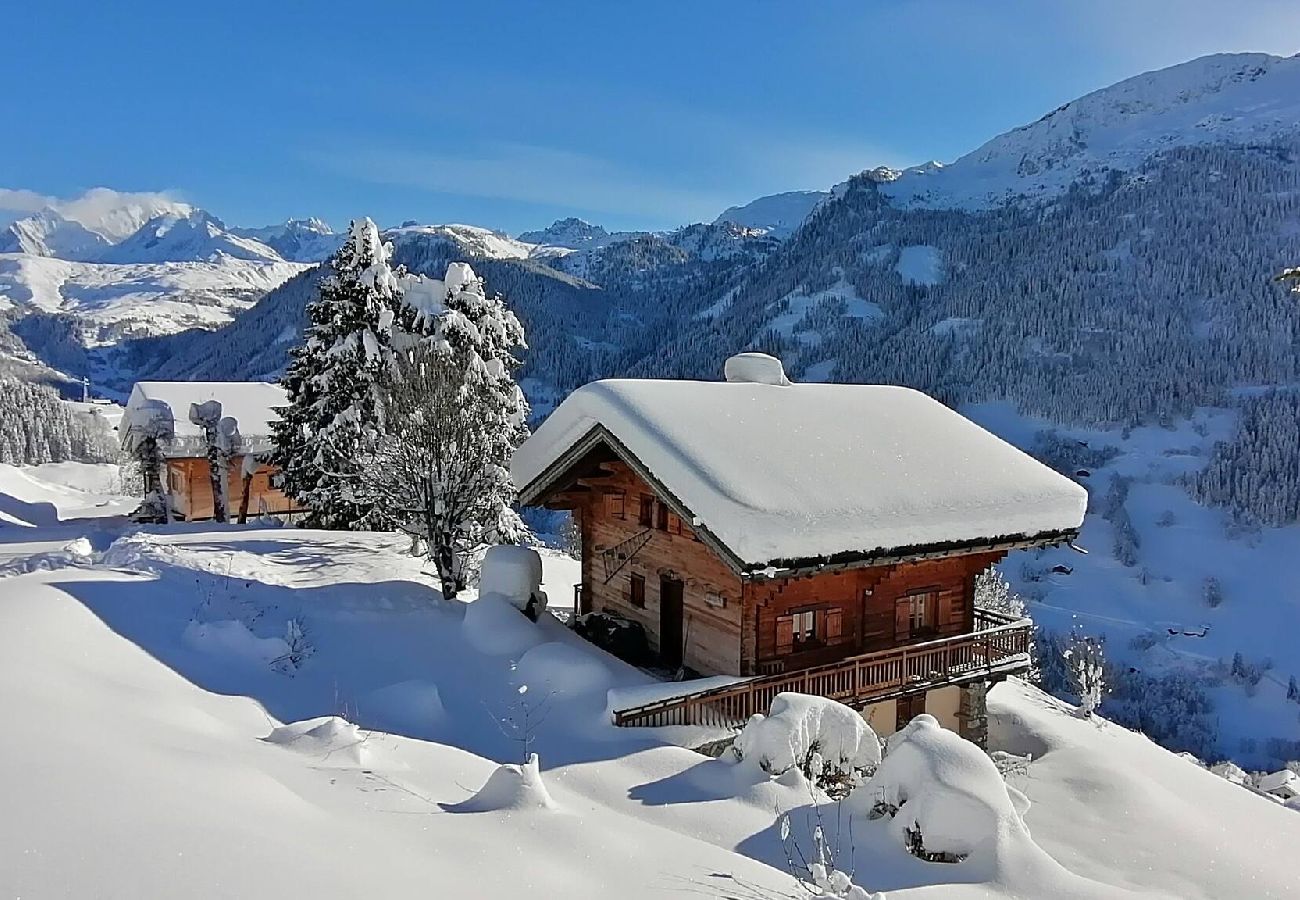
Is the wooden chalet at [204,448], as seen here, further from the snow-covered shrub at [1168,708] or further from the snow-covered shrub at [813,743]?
the snow-covered shrub at [1168,708]

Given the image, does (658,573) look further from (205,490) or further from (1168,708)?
(1168,708)

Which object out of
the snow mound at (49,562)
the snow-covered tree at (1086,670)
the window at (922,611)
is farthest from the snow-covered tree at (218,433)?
the snow-covered tree at (1086,670)

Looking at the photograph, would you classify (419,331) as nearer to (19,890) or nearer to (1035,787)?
(1035,787)

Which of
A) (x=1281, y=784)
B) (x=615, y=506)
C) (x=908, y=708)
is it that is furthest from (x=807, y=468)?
(x=1281, y=784)

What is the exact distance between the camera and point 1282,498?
101m

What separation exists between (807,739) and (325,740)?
6326 mm

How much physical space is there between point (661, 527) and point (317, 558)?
9382 mm

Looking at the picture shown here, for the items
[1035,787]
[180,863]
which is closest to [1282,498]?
[1035,787]

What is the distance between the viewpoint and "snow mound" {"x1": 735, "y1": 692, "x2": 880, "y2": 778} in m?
11.0

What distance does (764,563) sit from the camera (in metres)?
13.1

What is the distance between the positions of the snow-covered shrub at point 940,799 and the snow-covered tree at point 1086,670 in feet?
38.1

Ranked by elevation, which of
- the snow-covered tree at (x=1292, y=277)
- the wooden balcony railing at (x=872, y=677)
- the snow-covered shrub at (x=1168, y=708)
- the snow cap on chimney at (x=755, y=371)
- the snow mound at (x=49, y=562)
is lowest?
the snow-covered shrub at (x=1168, y=708)

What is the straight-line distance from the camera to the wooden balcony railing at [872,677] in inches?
519

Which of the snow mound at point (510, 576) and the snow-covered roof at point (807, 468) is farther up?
the snow-covered roof at point (807, 468)
